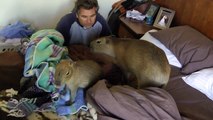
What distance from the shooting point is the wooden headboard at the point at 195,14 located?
2285mm

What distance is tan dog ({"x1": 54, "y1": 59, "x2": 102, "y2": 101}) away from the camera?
1.34m

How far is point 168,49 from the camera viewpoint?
2125 millimetres

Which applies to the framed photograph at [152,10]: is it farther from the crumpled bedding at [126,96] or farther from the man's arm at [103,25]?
the crumpled bedding at [126,96]

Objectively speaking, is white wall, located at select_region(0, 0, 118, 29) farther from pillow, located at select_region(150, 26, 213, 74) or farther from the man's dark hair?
pillow, located at select_region(150, 26, 213, 74)

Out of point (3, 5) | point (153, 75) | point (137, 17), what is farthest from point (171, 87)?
point (3, 5)

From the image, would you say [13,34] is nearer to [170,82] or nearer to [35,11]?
[35,11]

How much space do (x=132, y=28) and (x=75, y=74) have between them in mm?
1461

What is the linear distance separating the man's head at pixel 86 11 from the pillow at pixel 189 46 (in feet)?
1.83

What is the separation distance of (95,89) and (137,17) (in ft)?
5.91

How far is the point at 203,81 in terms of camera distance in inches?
70.7

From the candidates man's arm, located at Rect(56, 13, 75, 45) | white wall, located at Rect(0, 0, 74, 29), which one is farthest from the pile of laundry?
man's arm, located at Rect(56, 13, 75, 45)

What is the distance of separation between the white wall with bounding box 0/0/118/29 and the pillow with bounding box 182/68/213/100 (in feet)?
5.74

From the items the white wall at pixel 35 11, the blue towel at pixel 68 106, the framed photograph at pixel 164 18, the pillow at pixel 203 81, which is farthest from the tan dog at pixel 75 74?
the white wall at pixel 35 11

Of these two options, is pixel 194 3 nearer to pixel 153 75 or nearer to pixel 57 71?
pixel 153 75
